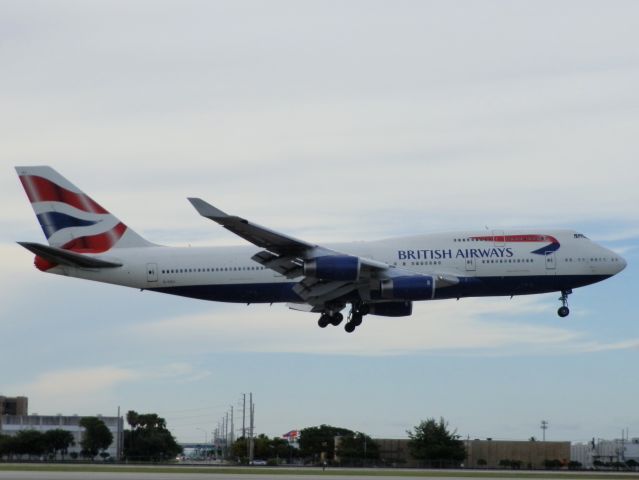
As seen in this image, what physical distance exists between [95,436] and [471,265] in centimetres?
7631

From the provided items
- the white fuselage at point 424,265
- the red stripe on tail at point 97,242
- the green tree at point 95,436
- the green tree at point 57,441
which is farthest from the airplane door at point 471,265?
the green tree at point 95,436

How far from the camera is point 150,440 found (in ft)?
499

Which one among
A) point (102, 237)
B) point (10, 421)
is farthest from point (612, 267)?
point (10, 421)

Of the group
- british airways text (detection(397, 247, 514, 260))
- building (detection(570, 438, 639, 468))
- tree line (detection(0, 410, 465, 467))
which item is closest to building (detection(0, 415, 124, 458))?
tree line (detection(0, 410, 465, 467))

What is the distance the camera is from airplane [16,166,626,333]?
67188 mm

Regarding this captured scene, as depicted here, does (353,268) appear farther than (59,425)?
No

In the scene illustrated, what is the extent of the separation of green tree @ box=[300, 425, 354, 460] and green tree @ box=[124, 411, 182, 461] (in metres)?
18.2

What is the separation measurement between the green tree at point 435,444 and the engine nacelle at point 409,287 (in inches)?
2023

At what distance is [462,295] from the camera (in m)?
69.6

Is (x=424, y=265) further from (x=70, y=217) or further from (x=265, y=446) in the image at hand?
(x=265, y=446)

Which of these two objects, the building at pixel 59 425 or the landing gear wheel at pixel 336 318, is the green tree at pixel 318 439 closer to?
the building at pixel 59 425

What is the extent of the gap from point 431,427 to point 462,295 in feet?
201

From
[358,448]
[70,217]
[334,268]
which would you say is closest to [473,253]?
[334,268]

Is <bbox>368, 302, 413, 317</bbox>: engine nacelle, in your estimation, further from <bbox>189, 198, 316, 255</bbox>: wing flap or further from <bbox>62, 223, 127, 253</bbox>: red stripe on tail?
<bbox>62, 223, 127, 253</bbox>: red stripe on tail
